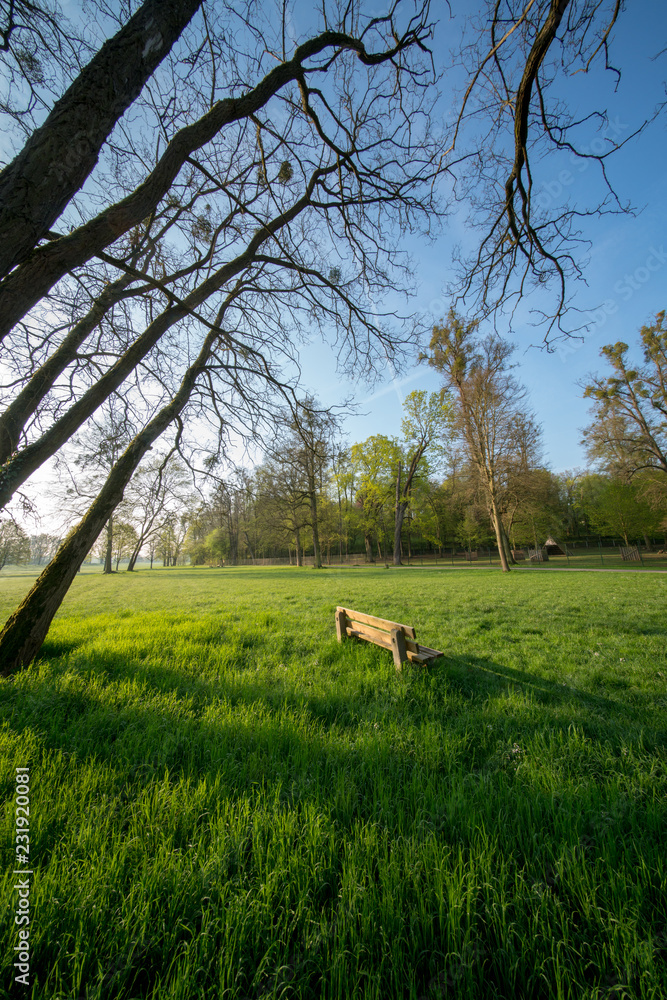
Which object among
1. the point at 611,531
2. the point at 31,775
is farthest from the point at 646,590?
the point at 611,531

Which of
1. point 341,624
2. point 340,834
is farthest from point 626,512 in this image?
point 340,834

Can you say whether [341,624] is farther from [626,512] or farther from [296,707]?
[626,512]

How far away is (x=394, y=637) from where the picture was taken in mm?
4277

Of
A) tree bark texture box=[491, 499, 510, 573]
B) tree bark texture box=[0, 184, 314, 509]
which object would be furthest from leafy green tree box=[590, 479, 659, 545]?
tree bark texture box=[0, 184, 314, 509]

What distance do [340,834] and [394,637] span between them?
248 cm

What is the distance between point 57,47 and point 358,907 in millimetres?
7341

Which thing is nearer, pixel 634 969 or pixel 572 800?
pixel 634 969

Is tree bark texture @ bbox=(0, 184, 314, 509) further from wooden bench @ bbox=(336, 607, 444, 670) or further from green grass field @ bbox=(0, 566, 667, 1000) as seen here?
wooden bench @ bbox=(336, 607, 444, 670)

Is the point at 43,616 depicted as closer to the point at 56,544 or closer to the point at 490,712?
the point at 56,544

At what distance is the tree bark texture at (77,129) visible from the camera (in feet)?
6.98

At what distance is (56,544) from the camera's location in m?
5.20

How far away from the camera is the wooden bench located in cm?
413

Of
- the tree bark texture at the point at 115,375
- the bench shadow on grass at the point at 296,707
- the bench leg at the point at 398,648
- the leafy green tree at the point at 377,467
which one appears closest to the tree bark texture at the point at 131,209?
the tree bark texture at the point at 115,375

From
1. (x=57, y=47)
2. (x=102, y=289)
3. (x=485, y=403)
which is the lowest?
(x=102, y=289)
